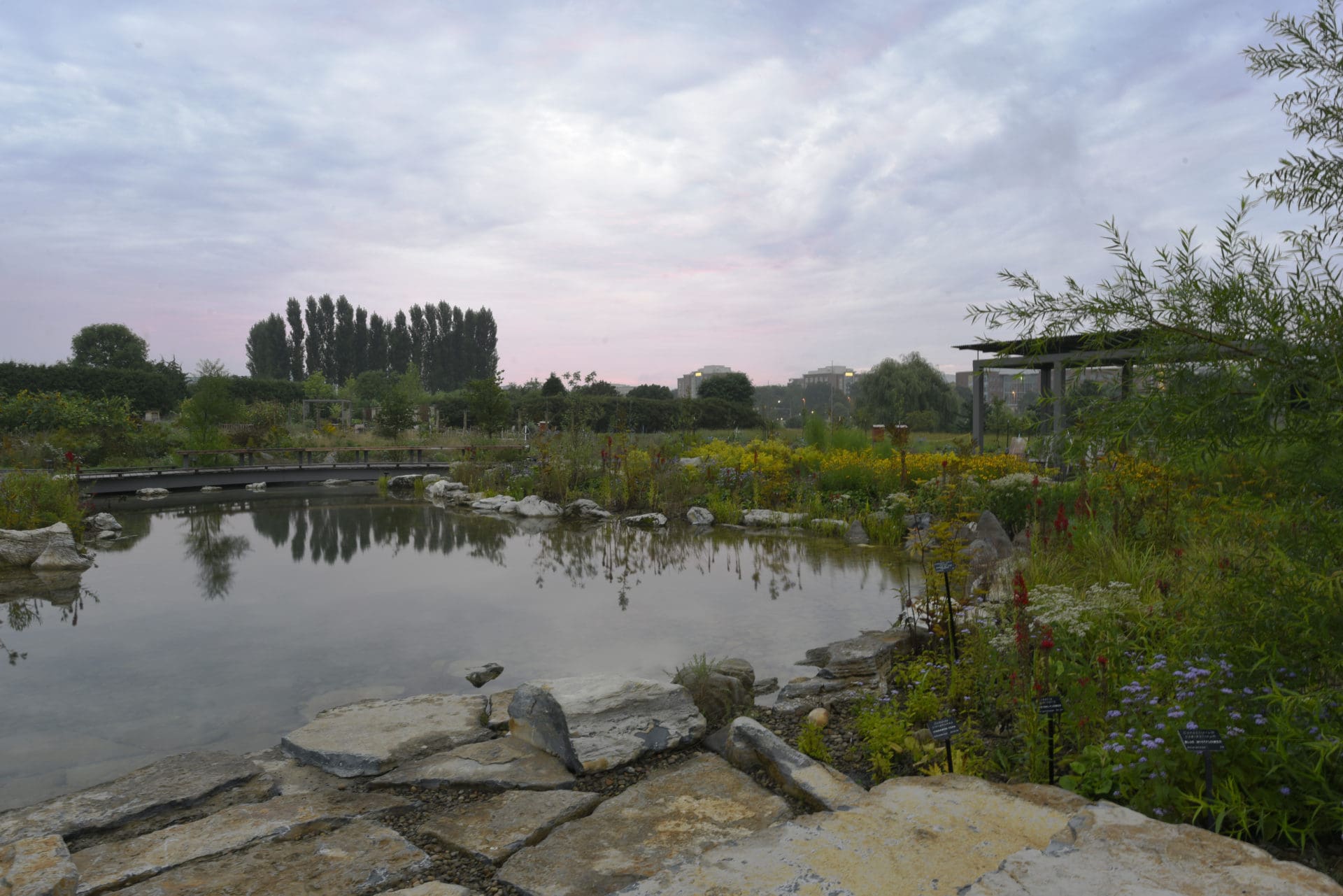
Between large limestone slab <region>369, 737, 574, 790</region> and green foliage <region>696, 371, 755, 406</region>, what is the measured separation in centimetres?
3139

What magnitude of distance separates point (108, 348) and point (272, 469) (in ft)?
140

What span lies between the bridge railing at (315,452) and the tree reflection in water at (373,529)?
13.2 ft

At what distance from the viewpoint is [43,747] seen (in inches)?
140

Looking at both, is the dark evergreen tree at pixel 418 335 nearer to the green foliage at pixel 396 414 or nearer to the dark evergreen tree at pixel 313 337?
the dark evergreen tree at pixel 313 337

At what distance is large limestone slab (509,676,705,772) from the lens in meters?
3.27

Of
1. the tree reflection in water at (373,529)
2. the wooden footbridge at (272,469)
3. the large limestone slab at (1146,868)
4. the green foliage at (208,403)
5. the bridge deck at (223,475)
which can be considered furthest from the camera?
the green foliage at (208,403)

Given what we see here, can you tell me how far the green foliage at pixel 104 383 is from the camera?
24.5 m

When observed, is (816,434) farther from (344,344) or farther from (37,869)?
(344,344)

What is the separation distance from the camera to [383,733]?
357cm

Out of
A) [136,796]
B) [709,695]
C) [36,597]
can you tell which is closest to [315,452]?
[36,597]

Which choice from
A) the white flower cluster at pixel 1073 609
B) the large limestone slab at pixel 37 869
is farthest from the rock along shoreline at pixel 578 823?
the white flower cluster at pixel 1073 609

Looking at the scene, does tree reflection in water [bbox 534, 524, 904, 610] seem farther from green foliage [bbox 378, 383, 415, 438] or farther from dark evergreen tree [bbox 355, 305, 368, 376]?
dark evergreen tree [bbox 355, 305, 368, 376]

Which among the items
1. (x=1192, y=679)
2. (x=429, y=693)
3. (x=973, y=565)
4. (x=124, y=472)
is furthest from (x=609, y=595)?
(x=124, y=472)

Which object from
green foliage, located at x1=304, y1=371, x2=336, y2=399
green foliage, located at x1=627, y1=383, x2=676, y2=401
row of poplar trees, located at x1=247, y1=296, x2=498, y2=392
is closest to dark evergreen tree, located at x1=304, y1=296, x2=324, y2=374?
row of poplar trees, located at x1=247, y1=296, x2=498, y2=392
